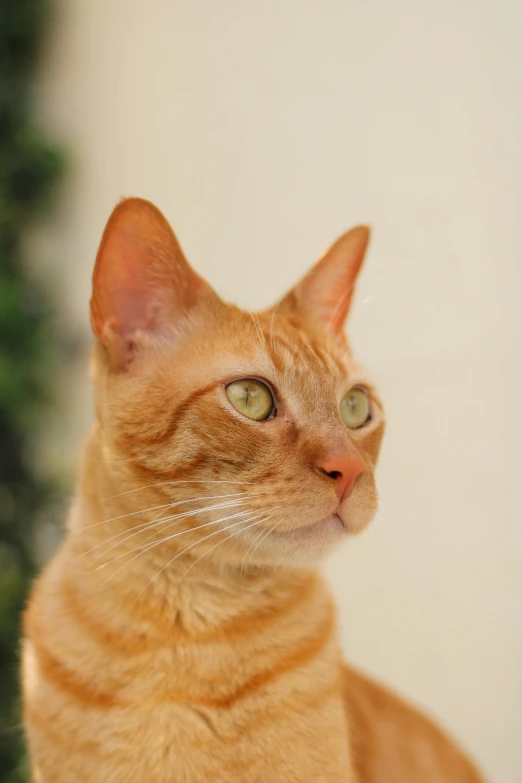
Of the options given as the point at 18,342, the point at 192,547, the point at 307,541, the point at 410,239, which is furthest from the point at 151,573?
the point at 18,342

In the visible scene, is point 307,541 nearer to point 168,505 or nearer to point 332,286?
point 168,505

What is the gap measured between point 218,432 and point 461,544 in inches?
31.2

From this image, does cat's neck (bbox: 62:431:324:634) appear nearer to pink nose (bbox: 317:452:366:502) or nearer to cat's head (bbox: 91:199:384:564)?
cat's head (bbox: 91:199:384:564)

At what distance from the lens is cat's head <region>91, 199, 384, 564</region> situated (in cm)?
80

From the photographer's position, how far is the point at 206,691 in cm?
84

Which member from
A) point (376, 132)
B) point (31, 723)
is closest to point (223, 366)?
point (31, 723)

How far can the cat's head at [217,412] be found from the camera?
0.80 metres

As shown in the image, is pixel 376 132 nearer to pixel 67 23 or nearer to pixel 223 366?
pixel 223 366

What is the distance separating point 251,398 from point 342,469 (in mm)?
141

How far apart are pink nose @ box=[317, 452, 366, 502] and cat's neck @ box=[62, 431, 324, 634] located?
0.18 m

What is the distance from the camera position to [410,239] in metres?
1.43

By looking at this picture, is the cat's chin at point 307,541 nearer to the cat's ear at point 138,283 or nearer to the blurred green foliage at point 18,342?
the cat's ear at point 138,283

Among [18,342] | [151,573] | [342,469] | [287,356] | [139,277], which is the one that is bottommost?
[151,573]

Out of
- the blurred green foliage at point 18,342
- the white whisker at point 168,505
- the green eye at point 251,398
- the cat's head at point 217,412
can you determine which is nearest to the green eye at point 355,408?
the cat's head at point 217,412
